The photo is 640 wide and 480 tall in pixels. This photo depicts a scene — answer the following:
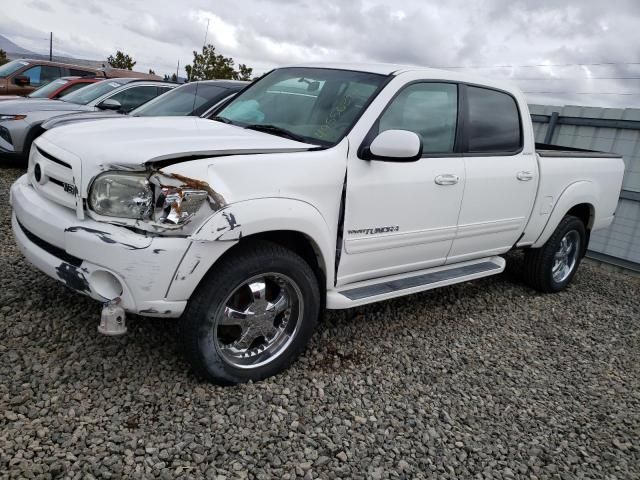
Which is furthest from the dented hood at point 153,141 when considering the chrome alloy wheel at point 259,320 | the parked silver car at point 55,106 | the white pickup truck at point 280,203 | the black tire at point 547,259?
the parked silver car at point 55,106

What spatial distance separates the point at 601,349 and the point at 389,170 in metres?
2.52

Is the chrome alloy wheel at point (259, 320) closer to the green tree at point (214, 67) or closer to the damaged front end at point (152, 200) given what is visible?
the damaged front end at point (152, 200)

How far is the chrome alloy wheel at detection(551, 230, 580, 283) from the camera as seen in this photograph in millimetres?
5359

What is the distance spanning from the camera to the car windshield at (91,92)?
8258mm

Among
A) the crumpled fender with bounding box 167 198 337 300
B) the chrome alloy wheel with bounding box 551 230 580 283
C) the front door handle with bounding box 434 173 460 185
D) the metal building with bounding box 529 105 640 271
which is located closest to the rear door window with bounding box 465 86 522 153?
the front door handle with bounding box 434 173 460 185

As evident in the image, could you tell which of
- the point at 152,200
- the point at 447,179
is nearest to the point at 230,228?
the point at 152,200

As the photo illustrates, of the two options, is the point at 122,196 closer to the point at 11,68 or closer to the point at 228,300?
the point at 228,300

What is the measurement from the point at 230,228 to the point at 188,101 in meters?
4.72

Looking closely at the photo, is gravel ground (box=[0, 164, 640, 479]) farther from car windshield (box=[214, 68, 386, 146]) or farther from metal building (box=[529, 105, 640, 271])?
metal building (box=[529, 105, 640, 271])

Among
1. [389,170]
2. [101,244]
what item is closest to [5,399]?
[101,244]

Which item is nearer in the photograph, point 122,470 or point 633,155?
point 122,470

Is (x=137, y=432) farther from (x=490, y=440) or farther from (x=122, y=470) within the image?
(x=490, y=440)

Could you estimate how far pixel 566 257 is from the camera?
554cm

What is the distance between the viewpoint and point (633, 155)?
722cm
